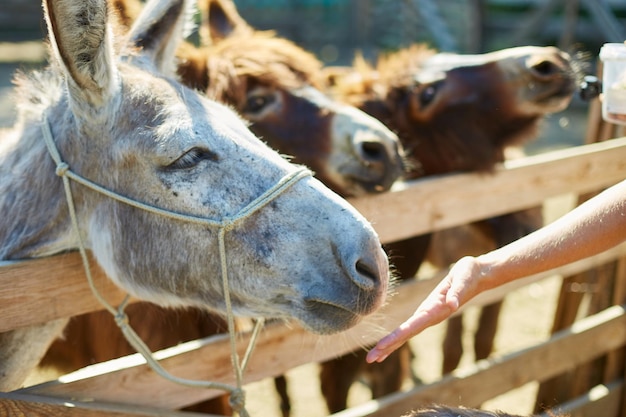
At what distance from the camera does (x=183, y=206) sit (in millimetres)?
1861

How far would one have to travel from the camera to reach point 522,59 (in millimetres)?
3586

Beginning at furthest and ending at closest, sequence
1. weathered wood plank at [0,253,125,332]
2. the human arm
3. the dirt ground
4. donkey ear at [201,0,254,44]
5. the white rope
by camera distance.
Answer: the dirt ground, donkey ear at [201,0,254,44], weathered wood plank at [0,253,125,332], the white rope, the human arm

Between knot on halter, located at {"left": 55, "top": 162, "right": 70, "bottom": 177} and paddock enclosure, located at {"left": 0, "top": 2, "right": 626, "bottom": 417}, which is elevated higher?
knot on halter, located at {"left": 55, "top": 162, "right": 70, "bottom": 177}

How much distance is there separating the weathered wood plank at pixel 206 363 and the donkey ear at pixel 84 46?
851 mm

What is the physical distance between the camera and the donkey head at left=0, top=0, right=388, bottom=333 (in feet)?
5.78

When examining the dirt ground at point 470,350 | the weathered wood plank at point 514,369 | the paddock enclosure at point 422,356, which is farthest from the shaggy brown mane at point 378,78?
the dirt ground at point 470,350

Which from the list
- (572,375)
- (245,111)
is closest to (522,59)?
(245,111)

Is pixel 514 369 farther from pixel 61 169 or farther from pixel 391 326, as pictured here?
pixel 61 169

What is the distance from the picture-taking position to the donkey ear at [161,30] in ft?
7.73

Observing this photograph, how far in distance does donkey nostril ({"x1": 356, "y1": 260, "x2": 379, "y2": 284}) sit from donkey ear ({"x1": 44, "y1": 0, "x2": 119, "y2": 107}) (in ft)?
2.88

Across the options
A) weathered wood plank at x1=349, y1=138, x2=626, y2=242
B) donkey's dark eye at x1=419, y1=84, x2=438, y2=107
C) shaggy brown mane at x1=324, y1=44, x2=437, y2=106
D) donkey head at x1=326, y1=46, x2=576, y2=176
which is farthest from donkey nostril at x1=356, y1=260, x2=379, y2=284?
donkey's dark eye at x1=419, y1=84, x2=438, y2=107

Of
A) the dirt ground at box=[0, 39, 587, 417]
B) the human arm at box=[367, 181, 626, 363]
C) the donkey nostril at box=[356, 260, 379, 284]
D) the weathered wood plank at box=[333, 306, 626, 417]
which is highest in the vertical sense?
the human arm at box=[367, 181, 626, 363]

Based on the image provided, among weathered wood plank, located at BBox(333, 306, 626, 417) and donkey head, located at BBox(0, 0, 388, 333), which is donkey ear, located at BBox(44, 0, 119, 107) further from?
weathered wood plank, located at BBox(333, 306, 626, 417)

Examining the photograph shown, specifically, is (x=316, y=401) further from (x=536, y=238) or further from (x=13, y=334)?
(x=536, y=238)
